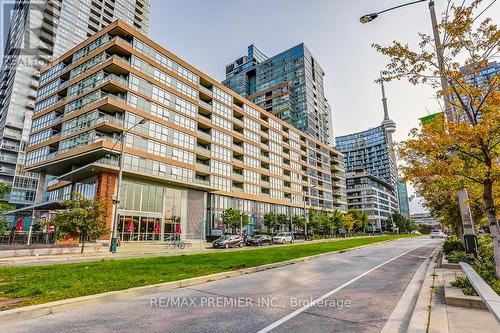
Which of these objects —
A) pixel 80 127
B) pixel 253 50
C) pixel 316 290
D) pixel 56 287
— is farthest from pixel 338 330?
pixel 253 50

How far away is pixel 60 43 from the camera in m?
84.9

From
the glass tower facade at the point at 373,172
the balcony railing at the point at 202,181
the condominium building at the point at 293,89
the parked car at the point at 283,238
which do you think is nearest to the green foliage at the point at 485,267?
the parked car at the point at 283,238

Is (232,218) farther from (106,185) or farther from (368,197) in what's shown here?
(368,197)

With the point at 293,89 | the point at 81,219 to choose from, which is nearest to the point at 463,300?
the point at 81,219

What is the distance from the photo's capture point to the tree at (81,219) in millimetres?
22031

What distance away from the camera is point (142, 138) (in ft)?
127

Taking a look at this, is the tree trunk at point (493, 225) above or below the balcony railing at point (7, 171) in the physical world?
below

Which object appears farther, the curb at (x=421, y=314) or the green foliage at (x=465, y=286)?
the green foliage at (x=465, y=286)

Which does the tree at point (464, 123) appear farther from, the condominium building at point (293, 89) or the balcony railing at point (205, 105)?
the condominium building at point (293, 89)

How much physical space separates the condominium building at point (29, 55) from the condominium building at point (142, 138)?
132 feet

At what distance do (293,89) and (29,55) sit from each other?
8370 cm

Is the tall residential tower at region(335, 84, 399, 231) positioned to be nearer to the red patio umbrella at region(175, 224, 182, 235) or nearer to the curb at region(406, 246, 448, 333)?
the red patio umbrella at region(175, 224, 182, 235)

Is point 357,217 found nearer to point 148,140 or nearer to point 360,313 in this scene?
point 148,140

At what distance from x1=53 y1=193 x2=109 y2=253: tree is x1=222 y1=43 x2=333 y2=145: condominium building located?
82.6 m
